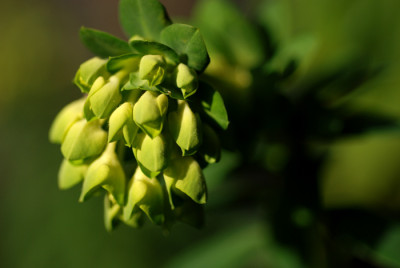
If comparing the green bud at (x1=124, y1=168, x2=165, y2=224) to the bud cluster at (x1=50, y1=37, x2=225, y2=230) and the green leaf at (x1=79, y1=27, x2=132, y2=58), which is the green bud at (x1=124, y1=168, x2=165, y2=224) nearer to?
the bud cluster at (x1=50, y1=37, x2=225, y2=230)

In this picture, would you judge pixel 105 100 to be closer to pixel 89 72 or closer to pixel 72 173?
pixel 89 72

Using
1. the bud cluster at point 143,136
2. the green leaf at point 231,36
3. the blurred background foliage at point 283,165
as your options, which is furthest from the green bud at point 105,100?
the green leaf at point 231,36

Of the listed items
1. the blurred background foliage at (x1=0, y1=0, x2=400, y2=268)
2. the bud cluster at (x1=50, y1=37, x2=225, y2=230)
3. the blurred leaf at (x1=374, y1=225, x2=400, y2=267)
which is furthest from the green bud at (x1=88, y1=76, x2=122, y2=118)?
the blurred leaf at (x1=374, y1=225, x2=400, y2=267)

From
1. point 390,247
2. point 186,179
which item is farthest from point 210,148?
point 390,247

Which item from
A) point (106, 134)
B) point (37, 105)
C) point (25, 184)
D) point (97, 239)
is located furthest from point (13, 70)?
point (106, 134)

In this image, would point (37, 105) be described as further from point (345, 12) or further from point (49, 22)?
point (345, 12)

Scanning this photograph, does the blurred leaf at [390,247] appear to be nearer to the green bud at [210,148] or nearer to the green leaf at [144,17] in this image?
the green bud at [210,148]
